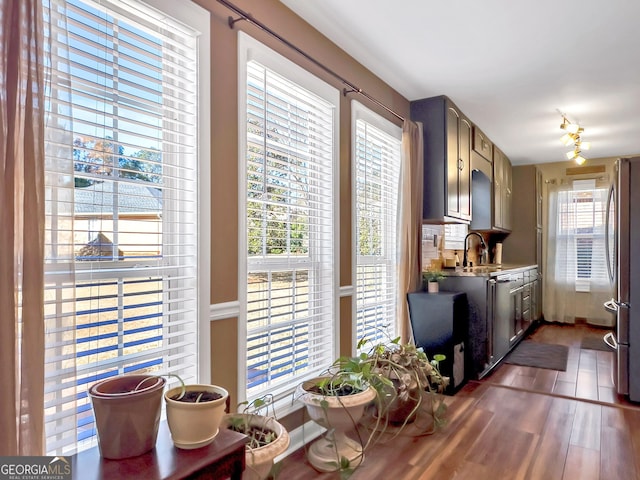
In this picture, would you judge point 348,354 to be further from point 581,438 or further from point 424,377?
point 581,438

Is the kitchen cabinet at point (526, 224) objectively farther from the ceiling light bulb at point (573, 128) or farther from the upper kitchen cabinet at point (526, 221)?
the ceiling light bulb at point (573, 128)

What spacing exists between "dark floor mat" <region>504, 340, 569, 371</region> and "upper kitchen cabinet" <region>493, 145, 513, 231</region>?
1522mm

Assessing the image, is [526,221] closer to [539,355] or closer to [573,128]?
[573,128]

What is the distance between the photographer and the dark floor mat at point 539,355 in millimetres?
4086

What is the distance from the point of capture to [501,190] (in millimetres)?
5594

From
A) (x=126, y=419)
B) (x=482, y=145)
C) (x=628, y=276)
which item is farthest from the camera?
(x=482, y=145)

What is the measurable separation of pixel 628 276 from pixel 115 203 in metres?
3.41

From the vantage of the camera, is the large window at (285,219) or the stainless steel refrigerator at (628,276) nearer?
the large window at (285,219)

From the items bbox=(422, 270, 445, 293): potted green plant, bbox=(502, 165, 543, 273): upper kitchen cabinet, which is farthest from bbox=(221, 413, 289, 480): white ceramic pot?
bbox=(502, 165, 543, 273): upper kitchen cabinet

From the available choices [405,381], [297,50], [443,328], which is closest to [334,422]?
[405,381]

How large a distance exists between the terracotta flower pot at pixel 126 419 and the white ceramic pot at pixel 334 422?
96 centimetres

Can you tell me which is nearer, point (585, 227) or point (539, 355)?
point (539, 355)

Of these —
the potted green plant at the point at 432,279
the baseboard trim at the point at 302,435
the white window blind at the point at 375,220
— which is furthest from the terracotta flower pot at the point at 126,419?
the potted green plant at the point at 432,279

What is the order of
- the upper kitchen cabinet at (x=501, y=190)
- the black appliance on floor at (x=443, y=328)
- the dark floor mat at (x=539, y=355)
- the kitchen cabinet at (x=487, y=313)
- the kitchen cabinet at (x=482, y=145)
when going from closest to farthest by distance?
the black appliance on floor at (x=443, y=328) → the kitchen cabinet at (x=487, y=313) → the dark floor mat at (x=539, y=355) → the kitchen cabinet at (x=482, y=145) → the upper kitchen cabinet at (x=501, y=190)
